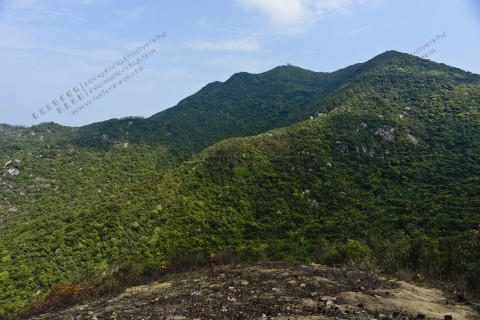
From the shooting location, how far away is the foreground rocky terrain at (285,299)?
10.9m

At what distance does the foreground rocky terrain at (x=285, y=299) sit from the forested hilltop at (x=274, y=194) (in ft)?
16.5

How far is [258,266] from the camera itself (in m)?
19.6

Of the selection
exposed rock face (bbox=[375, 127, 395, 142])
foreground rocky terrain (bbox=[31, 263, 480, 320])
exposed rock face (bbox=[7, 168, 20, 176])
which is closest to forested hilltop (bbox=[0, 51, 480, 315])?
exposed rock face (bbox=[375, 127, 395, 142])

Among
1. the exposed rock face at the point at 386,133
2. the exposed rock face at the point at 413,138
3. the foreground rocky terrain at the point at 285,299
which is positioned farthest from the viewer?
the exposed rock face at the point at 413,138

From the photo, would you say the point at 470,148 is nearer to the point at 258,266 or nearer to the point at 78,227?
the point at 258,266

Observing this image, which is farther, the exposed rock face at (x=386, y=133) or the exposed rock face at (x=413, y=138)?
the exposed rock face at (x=413, y=138)

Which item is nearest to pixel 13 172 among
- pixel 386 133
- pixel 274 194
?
pixel 274 194

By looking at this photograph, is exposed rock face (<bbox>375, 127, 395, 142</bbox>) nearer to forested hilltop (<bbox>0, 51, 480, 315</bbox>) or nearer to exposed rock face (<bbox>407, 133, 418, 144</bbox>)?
forested hilltop (<bbox>0, 51, 480, 315</bbox>)

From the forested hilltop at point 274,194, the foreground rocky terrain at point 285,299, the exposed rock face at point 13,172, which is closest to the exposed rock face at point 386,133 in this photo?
the forested hilltop at point 274,194

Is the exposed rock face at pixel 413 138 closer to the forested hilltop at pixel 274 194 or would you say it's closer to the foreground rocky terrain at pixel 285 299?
the forested hilltop at pixel 274 194

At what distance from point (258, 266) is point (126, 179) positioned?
58.3 m

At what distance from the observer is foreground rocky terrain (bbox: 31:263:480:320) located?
10.9 m

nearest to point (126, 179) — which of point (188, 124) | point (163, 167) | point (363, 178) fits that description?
point (163, 167)

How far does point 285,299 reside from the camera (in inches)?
476
